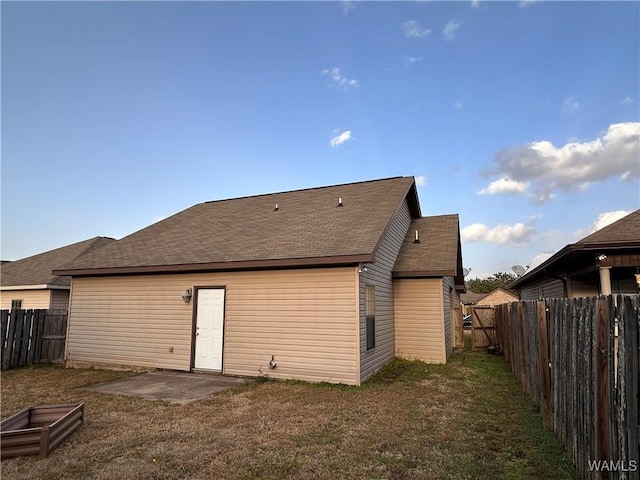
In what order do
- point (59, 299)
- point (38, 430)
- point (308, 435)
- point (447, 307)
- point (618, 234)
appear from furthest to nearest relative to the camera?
point (59, 299) < point (447, 307) < point (618, 234) < point (308, 435) < point (38, 430)

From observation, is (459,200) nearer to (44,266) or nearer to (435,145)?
(435,145)

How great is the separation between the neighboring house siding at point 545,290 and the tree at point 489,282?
5848 centimetres

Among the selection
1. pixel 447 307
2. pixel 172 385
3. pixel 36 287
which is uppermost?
pixel 36 287

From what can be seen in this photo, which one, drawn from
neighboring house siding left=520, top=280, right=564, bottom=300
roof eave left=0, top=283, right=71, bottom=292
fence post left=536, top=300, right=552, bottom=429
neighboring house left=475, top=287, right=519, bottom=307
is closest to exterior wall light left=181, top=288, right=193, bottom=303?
fence post left=536, top=300, right=552, bottom=429

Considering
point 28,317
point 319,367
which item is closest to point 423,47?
point 319,367

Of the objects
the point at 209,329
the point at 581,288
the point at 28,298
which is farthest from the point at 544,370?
the point at 28,298

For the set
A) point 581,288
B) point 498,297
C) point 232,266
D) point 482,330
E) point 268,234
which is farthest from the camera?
point 498,297

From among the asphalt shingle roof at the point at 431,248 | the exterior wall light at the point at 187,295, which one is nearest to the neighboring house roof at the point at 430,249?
the asphalt shingle roof at the point at 431,248

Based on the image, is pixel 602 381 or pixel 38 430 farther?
pixel 38 430

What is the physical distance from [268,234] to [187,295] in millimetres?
2694

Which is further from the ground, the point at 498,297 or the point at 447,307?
the point at 447,307

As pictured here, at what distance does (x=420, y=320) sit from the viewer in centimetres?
1088

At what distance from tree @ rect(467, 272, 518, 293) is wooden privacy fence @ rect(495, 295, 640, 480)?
262ft

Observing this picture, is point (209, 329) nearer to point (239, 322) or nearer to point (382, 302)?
point (239, 322)
